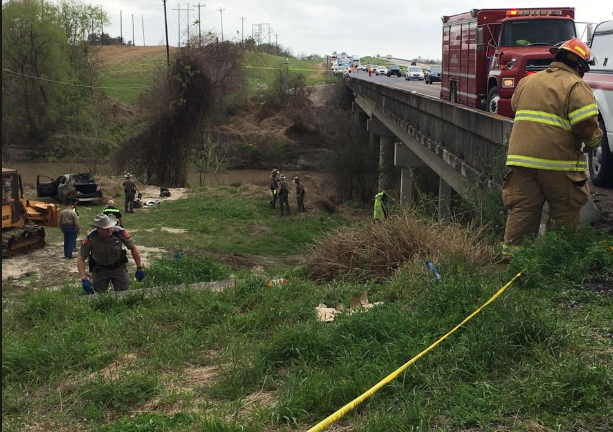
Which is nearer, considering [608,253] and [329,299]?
[608,253]

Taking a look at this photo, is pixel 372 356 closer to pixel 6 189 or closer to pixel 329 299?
pixel 329 299

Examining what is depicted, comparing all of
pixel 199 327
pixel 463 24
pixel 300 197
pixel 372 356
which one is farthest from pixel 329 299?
pixel 300 197

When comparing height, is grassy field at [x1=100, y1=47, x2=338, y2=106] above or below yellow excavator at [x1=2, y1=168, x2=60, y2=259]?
above

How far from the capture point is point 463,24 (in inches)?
774

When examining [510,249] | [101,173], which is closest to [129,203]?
[101,173]

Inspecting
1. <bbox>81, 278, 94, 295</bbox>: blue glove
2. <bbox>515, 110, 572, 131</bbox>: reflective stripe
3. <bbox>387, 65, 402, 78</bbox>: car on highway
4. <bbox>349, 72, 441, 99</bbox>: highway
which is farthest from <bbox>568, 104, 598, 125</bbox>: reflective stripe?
<bbox>387, 65, 402, 78</bbox>: car on highway

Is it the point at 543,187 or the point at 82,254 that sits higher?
the point at 543,187

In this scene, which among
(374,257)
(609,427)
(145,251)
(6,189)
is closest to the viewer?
(609,427)

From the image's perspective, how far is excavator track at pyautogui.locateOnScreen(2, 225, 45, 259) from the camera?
63.7 feet

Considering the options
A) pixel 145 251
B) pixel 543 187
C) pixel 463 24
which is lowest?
pixel 145 251

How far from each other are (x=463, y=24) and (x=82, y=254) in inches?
538

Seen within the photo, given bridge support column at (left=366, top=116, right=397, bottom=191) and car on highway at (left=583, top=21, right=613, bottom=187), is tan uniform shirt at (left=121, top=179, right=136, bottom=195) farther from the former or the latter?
car on highway at (left=583, top=21, right=613, bottom=187)

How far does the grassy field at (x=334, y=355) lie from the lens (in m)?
3.99

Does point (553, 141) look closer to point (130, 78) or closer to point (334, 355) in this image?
point (334, 355)
